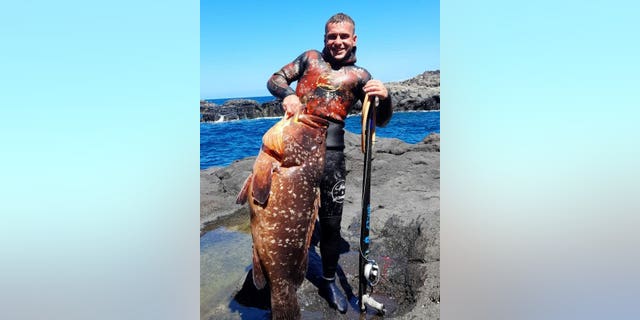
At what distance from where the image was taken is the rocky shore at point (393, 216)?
128 inches

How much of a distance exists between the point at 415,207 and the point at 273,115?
1.45 metres

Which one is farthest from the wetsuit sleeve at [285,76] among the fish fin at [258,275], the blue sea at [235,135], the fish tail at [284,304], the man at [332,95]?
the fish tail at [284,304]

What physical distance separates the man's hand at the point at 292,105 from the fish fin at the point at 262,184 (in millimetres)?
375

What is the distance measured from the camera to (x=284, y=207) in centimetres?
290

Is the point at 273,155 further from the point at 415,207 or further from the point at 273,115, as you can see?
the point at 415,207

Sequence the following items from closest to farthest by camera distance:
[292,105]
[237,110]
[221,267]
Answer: [292,105] → [221,267] → [237,110]

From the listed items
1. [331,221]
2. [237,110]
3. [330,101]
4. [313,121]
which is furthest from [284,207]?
[237,110]

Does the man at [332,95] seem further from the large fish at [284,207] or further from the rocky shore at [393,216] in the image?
the rocky shore at [393,216]

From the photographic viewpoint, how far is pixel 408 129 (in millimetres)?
4371

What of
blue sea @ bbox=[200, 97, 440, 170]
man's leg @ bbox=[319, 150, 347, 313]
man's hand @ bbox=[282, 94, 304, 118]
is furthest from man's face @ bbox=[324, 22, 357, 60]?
blue sea @ bbox=[200, 97, 440, 170]

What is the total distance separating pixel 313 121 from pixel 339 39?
0.57 meters

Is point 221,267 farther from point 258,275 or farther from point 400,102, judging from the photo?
point 400,102

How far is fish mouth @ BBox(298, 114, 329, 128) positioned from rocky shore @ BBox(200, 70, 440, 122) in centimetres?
62

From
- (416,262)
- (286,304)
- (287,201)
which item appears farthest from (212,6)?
(416,262)
